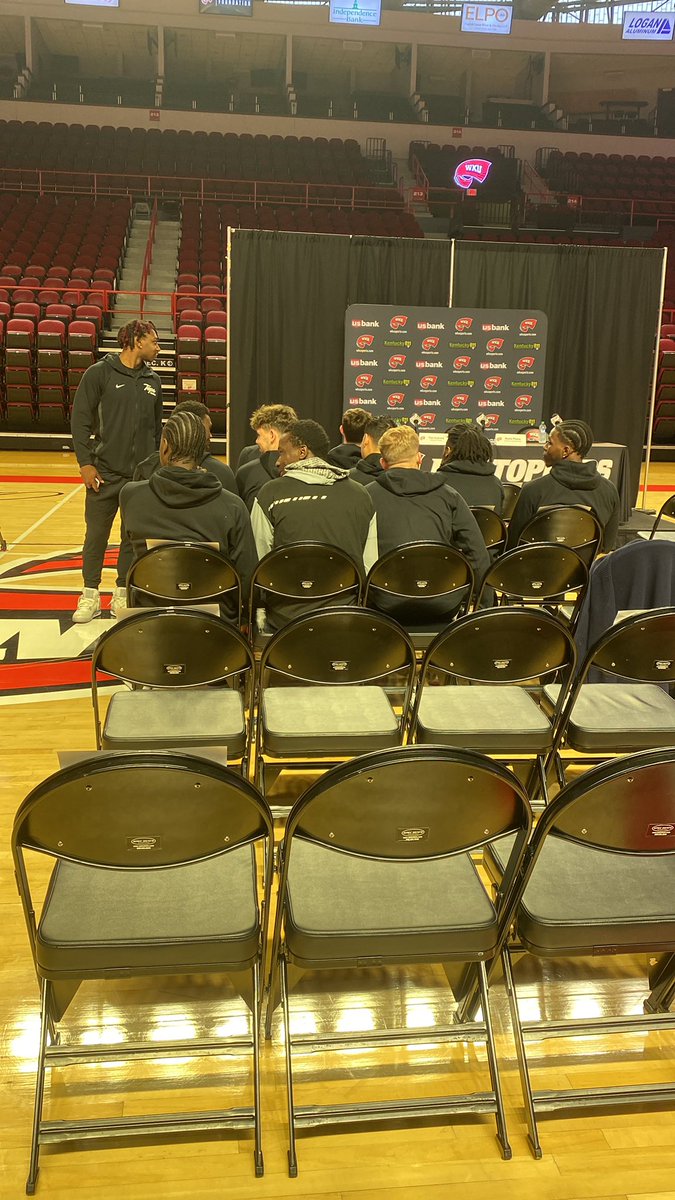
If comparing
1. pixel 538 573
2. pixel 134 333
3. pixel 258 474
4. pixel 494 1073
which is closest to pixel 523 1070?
pixel 494 1073

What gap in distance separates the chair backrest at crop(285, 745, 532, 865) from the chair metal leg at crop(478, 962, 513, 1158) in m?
0.38

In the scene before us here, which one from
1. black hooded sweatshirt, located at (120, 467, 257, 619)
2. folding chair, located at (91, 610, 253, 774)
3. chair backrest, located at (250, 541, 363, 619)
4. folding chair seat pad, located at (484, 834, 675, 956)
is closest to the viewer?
folding chair seat pad, located at (484, 834, 675, 956)

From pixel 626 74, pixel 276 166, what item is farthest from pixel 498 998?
pixel 626 74

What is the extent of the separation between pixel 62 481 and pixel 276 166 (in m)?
11.3

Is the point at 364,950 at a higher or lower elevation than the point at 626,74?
lower

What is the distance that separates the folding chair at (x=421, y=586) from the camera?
126 inches

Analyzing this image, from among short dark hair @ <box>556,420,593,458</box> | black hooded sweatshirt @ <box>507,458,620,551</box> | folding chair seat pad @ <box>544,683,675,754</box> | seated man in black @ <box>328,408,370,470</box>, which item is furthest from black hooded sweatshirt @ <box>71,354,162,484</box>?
folding chair seat pad @ <box>544,683,675,754</box>

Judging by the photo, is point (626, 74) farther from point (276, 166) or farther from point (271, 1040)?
point (271, 1040)

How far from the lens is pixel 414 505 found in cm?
361

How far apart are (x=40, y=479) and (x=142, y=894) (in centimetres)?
818

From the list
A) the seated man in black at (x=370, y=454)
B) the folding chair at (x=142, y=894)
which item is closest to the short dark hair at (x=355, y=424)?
the seated man in black at (x=370, y=454)

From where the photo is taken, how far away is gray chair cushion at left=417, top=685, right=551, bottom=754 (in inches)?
102

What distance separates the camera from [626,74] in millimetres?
20453

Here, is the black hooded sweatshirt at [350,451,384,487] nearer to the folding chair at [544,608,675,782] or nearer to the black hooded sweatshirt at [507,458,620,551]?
the black hooded sweatshirt at [507,458,620,551]
